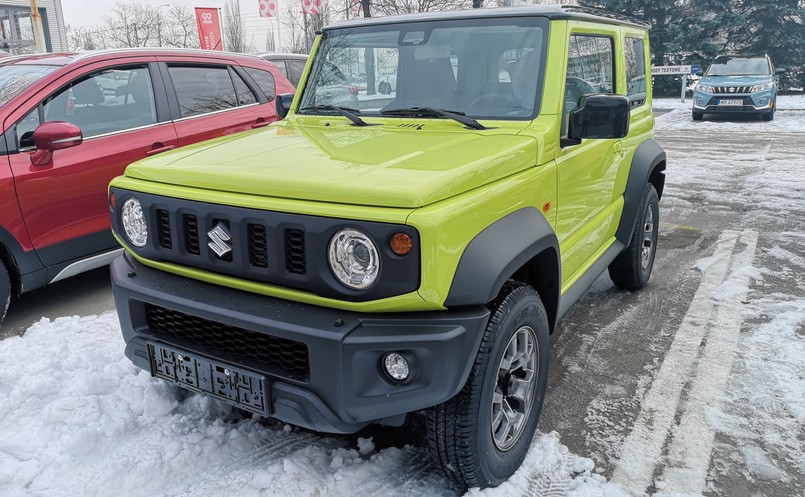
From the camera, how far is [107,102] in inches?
192

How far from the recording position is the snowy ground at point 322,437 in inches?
103

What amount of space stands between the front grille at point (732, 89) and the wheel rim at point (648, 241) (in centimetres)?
1441

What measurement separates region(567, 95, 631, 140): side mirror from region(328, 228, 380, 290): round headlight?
141 centimetres

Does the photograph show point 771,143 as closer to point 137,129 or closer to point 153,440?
point 137,129

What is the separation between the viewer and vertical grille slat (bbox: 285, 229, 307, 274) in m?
2.26

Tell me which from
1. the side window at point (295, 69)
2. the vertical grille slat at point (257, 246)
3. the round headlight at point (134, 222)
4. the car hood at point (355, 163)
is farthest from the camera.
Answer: the side window at point (295, 69)

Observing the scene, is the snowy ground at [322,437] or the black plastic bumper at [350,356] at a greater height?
the black plastic bumper at [350,356]

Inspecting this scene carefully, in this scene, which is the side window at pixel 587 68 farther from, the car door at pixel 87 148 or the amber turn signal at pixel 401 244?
the car door at pixel 87 148

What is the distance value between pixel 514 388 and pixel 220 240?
1.32 metres

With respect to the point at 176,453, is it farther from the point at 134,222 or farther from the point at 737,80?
the point at 737,80

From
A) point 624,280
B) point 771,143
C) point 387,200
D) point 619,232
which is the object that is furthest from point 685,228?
point 771,143

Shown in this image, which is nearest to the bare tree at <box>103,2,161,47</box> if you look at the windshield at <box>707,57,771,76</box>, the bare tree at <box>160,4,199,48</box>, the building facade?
the bare tree at <box>160,4,199,48</box>

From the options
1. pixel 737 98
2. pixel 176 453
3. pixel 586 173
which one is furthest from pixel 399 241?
pixel 737 98

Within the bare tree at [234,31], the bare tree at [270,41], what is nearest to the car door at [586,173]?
the bare tree at [234,31]
